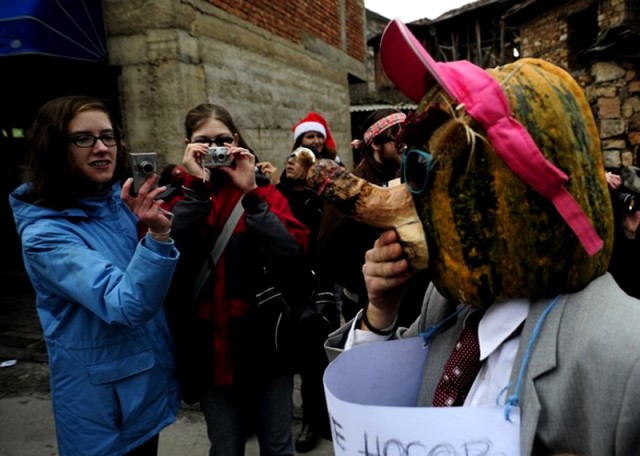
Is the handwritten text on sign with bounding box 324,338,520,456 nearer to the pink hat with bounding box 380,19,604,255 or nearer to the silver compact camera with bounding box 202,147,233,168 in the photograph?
the pink hat with bounding box 380,19,604,255

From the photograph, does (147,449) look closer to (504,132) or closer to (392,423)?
(392,423)

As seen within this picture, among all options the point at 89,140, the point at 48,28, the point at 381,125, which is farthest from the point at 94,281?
the point at 48,28

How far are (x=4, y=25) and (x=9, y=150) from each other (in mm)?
3293

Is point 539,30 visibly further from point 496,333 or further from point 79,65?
point 496,333

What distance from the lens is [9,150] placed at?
6941 millimetres

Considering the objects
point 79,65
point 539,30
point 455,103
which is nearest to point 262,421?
point 455,103

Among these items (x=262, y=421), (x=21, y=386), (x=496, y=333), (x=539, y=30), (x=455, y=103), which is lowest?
(x=21, y=386)

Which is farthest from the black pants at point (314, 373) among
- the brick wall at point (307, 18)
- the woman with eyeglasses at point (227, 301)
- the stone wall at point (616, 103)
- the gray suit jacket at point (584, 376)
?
the stone wall at point (616, 103)

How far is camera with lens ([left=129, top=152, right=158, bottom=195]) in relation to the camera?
64.4 inches

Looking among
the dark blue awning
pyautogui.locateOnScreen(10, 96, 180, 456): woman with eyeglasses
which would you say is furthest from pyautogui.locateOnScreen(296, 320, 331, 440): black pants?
the dark blue awning

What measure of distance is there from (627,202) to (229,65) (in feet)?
16.3

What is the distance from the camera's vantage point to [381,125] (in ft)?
8.73

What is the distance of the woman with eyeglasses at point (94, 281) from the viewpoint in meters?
1.61

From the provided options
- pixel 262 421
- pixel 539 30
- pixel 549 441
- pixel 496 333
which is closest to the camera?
pixel 549 441
